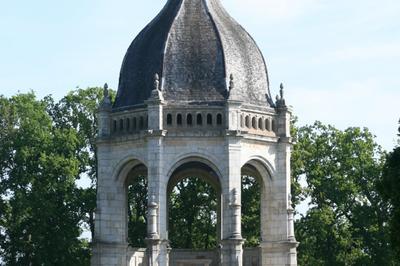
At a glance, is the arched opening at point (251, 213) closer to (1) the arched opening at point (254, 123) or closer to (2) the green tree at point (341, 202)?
(2) the green tree at point (341, 202)

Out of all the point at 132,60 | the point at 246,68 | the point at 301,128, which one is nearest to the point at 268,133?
the point at 246,68

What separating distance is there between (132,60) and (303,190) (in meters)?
14.5

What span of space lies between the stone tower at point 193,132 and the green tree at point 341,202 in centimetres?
931

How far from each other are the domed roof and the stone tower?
0.15ft

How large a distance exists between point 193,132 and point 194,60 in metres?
3.52

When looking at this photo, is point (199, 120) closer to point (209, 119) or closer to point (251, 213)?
point (209, 119)

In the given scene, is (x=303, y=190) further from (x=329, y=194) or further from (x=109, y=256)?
(x=109, y=256)

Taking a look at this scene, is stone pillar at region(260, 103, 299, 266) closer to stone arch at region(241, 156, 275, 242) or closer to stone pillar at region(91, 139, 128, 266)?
stone arch at region(241, 156, 275, 242)

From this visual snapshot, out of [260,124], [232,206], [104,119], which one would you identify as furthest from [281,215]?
[104,119]

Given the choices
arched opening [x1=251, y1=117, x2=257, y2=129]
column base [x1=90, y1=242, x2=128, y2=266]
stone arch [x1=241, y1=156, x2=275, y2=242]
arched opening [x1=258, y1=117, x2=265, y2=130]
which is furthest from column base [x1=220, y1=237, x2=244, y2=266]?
arched opening [x1=258, y1=117, x2=265, y2=130]

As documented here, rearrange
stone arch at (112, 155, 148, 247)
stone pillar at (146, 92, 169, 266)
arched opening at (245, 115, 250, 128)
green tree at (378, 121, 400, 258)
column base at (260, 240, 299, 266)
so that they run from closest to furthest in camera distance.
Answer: green tree at (378, 121, 400, 258)
stone pillar at (146, 92, 169, 266)
arched opening at (245, 115, 250, 128)
column base at (260, 240, 299, 266)
stone arch at (112, 155, 148, 247)

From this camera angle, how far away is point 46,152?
70.0 metres

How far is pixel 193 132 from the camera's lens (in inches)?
2260

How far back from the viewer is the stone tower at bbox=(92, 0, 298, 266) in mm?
57281
